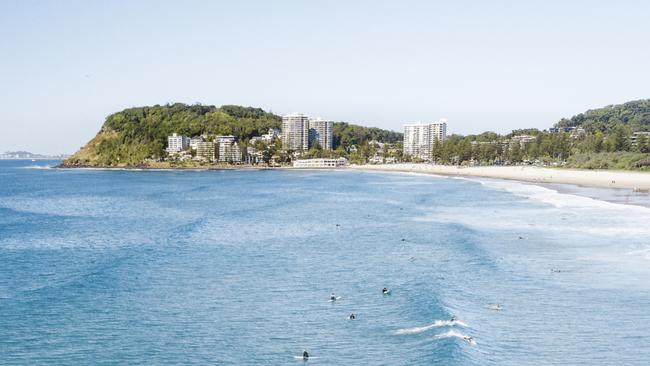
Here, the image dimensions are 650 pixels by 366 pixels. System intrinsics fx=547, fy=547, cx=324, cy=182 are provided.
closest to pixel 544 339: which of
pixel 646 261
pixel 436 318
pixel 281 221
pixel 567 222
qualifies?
pixel 436 318

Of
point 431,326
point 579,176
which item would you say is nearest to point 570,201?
point 579,176

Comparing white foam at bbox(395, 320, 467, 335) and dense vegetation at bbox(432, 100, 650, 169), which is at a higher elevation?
dense vegetation at bbox(432, 100, 650, 169)

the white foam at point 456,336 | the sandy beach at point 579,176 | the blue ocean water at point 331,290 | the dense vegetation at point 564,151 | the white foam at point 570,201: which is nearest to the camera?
the blue ocean water at point 331,290

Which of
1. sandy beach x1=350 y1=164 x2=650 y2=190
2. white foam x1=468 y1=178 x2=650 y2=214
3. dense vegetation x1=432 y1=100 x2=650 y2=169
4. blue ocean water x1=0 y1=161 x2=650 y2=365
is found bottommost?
blue ocean water x1=0 y1=161 x2=650 y2=365

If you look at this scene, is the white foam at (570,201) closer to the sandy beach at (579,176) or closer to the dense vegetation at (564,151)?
the sandy beach at (579,176)

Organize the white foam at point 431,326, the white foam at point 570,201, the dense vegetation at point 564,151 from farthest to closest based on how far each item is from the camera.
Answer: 1. the dense vegetation at point 564,151
2. the white foam at point 570,201
3. the white foam at point 431,326

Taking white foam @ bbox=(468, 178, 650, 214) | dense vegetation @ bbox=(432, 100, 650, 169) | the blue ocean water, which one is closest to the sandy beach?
dense vegetation @ bbox=(432, 100, 650, 169)

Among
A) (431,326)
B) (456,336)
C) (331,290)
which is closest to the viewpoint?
(456,336)

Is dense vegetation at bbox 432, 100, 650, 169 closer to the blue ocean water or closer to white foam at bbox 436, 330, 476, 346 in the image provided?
the blue ocean water

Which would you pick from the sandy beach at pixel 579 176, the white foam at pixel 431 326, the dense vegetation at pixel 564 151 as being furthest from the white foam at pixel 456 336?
the dense vegetation at pixel 564 151

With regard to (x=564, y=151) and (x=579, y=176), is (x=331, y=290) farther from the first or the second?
(x=564, y=151)
